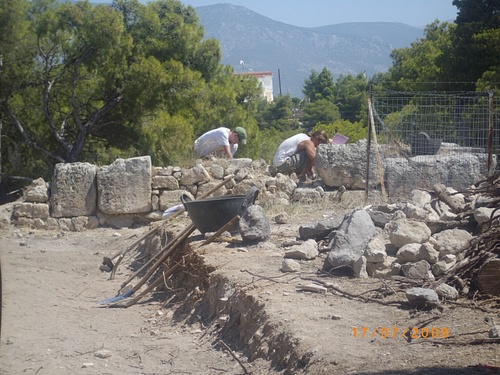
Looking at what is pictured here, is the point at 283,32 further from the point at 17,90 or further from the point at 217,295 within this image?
the point at 217,295

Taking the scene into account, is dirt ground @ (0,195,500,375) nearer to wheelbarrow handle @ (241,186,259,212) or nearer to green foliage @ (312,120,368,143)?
wheelbarrow handle @ (241,186,259,212)

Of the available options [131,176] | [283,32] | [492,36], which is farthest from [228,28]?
[131,176]

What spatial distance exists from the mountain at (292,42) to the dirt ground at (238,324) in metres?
89.5

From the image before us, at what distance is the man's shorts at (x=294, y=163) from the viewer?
12.0m

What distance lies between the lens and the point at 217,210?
27.1 ft

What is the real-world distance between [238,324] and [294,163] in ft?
20.6

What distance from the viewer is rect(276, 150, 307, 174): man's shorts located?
39.4 ft

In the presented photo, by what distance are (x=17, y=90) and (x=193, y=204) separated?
9.27 metres

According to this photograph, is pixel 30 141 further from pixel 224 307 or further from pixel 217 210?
pixel 224 307

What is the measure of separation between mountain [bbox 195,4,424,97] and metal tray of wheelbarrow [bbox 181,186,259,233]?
291 ft

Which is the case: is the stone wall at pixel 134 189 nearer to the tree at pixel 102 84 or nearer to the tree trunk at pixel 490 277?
the tree at pixel 102 84

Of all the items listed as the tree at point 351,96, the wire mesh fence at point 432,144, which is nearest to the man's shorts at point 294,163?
the wire mesh fence at point 432,144
